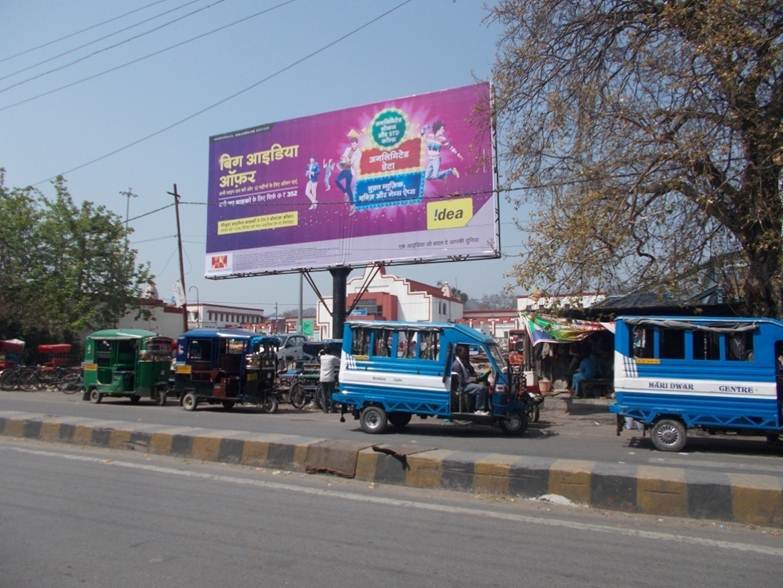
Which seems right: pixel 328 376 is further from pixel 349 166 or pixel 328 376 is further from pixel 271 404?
pixel 349 166

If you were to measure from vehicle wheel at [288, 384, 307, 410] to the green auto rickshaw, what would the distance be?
3.79 metres

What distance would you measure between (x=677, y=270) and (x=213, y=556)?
12.3 m

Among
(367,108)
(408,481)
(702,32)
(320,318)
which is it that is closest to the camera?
(408,481)

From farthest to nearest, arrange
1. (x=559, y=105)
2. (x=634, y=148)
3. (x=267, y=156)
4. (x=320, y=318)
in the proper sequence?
(x=320, y=318)
(x=267, y=156)
(x=559, y=105)
(x=634, y=148)

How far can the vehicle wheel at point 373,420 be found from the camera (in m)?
13.7

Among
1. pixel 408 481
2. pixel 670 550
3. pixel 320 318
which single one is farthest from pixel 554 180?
pixel 320 318

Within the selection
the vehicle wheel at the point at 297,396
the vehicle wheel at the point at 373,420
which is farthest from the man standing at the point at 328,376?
the vehicle wheel at the point at 373,420

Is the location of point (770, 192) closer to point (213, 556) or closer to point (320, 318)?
point (213, 556)

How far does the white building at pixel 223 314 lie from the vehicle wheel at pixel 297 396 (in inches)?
1961

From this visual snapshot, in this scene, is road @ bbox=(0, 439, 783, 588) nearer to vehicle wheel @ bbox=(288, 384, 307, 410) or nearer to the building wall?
A: vehicle wheel @ bbox=(288, 384, 307, 410)

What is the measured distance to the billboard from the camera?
22359 millimetres

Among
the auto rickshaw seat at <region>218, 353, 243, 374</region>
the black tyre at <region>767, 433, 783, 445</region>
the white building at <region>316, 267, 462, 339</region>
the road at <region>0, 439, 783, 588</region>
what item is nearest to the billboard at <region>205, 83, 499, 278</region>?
the auto rickshaw seat at <region>218, 353, 243, 374</region>

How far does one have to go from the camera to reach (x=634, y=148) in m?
14.1

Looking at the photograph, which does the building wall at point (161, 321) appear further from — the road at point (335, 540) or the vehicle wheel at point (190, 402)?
the road at point (335, 540)
